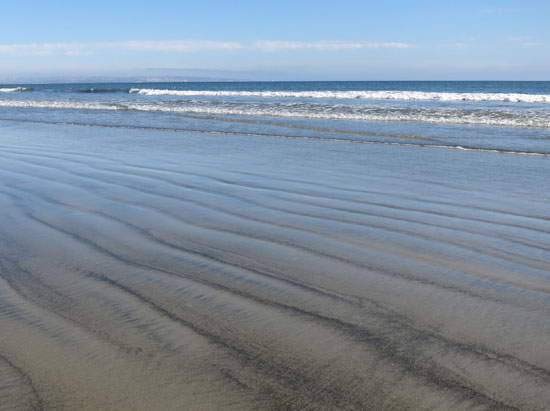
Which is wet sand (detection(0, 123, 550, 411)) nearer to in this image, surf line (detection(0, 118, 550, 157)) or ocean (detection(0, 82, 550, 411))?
ocean (detection(0, 82, 550, 411))

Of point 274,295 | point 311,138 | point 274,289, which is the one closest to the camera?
point 274,295

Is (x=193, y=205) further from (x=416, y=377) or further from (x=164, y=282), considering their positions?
(x=416, y=377)

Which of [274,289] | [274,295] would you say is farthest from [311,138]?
[274,295]

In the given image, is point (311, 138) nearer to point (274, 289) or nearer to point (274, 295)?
point (274, 289)

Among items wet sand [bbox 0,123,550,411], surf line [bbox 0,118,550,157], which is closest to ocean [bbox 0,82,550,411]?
wet sand [bbox 0,123,550,411]

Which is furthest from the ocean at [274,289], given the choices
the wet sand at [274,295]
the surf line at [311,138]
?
the surf line at [311,138]

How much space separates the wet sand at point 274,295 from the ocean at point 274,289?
1 centimetres

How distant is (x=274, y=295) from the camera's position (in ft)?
11.7

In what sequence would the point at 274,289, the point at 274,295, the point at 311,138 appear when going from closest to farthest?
the point at 274,295
the point at 274,289
the point at 311,138

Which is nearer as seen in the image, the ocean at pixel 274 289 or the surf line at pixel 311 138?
the ocean at pixel 274 289

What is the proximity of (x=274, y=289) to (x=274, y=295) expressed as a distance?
0.35ft

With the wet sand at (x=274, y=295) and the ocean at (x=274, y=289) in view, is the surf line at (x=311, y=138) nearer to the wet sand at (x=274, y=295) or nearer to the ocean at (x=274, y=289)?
the ocean at (x=274, y=289)

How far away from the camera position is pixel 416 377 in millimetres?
2568

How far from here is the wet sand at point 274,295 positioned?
8.17ft
